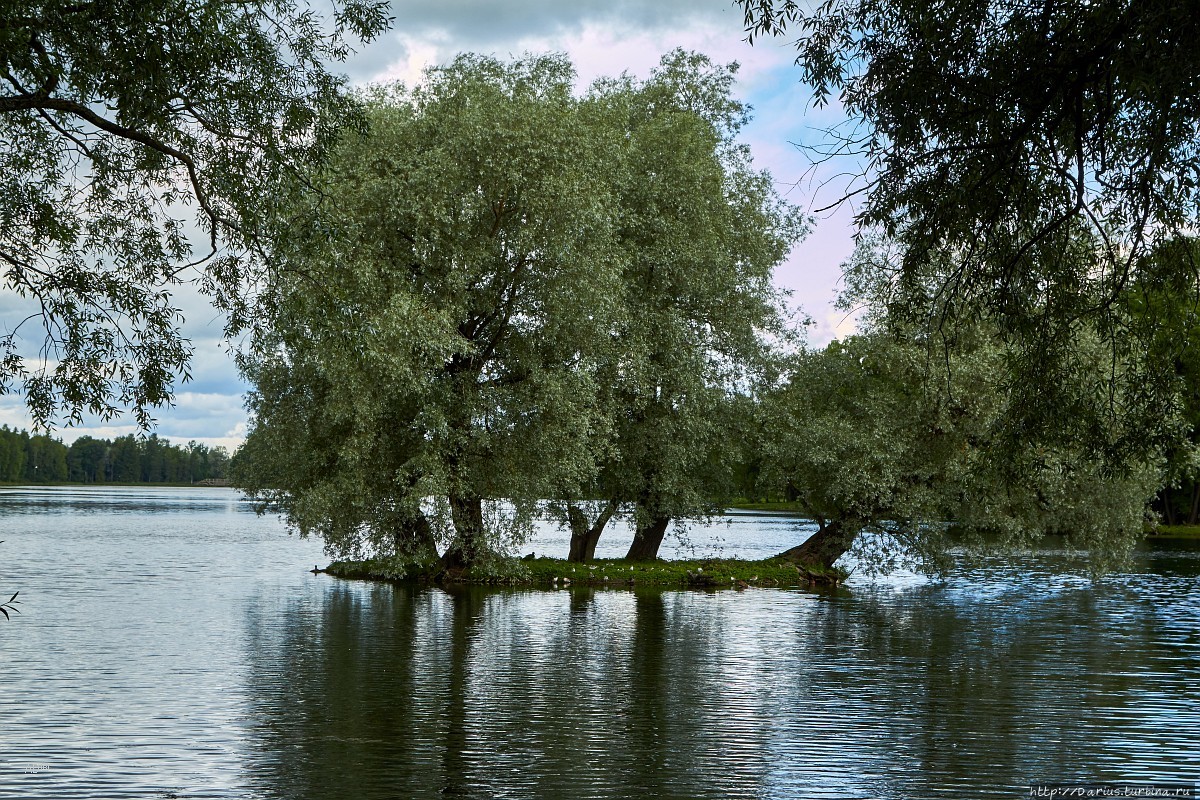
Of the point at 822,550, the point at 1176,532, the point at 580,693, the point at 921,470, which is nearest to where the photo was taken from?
the point at 580,693

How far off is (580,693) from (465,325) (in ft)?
61.5

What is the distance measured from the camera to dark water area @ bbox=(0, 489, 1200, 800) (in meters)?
13.5

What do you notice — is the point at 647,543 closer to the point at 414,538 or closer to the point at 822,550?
the point at 822,550

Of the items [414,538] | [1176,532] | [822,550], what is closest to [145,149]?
[414,538]

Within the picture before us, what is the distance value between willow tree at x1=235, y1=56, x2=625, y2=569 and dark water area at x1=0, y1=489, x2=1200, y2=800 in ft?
10.8

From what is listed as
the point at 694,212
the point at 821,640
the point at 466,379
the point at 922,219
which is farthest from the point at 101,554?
the point at 922,219

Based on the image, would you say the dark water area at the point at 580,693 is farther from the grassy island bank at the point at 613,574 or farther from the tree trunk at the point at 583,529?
the tree trunk at the point at 583,529

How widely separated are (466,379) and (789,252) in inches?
577

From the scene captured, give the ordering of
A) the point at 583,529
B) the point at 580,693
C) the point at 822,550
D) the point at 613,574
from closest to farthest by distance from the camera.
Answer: the point at 580,693 < the point at 613,574 < the point at 583,529 < the point at 822,550

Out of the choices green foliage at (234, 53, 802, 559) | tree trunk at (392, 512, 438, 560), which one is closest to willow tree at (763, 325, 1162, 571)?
green foliage at (234, 53, 802, 559)

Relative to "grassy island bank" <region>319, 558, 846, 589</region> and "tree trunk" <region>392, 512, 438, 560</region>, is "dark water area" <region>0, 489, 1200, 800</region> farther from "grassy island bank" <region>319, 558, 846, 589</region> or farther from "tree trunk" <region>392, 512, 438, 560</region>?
"grassy island bank" <region>319, 558, 846, 589</region>

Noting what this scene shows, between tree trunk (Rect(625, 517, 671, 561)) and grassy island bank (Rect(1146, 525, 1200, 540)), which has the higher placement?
tree trunk (Rect(625, 517, 671, 561))

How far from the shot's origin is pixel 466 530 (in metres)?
35.9

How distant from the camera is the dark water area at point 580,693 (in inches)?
530
